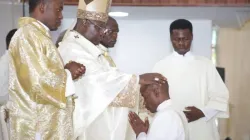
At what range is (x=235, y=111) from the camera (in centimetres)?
759

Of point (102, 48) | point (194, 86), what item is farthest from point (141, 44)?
point (102, 48)

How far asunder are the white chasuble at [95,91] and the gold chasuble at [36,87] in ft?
0.84

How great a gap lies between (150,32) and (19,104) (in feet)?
11.7

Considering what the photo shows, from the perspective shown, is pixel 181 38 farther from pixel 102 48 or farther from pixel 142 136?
pixel 142 136

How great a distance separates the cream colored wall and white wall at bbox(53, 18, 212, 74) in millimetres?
1424

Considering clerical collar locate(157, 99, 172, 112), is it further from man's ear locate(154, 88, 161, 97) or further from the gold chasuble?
the gold chasuble

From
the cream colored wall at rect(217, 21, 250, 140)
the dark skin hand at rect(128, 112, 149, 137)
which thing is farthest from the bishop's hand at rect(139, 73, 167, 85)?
the cream colored wall at rect(217, 21, 250, 140)

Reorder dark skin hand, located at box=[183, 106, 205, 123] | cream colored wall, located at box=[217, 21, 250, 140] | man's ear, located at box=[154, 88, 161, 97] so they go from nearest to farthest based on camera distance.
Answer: man's ear, located at box=[154, 88, 161, 97], dark skin hand, located at box=[183, 106, 205, 123], cream colored wall, located at box=[217, 21, 250, 140]

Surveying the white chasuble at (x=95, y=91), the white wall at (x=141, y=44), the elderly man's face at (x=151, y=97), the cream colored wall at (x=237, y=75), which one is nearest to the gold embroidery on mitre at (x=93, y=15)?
the white chasuble at (x=95, y=91)

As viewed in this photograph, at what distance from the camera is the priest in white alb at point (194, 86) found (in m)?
3.92

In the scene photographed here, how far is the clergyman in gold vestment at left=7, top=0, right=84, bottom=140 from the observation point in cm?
265

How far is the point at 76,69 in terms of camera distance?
9.02 feet

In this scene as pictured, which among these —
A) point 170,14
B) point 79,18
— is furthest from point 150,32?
point 79,18

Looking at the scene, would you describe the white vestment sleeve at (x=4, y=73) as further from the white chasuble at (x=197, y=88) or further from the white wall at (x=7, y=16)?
the white chasuble at (x=197, y=88)
